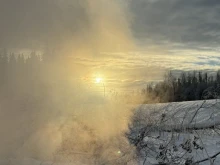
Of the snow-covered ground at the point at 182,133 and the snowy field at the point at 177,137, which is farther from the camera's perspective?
the snow-covered ground at the point at 182,133

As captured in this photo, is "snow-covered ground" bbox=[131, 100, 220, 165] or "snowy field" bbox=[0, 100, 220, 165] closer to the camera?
"snowy field" bbox=[0, 100, 220, 165]

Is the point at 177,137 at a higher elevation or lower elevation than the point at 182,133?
lower

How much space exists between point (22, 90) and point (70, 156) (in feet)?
16.9

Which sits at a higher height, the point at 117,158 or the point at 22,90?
the point at 22,90

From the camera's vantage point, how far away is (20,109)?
1206 cm

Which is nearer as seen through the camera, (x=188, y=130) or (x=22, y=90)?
(x=188, y=130)

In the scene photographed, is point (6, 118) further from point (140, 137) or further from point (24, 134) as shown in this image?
point (140, 137)

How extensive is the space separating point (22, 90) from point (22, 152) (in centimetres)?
432

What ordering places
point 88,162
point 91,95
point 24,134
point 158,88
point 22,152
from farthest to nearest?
point 158,88 → point 91,95 → point 24,134 → point 22,152 → point 88,162

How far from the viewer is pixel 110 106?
13641 mm

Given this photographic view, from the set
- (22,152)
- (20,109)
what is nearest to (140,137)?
(22,152)

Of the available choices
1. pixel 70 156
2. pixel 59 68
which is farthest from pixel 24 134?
pixel 59 68

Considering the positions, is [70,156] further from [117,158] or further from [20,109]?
[20,109]

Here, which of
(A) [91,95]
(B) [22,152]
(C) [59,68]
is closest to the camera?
(B) [22,152]
